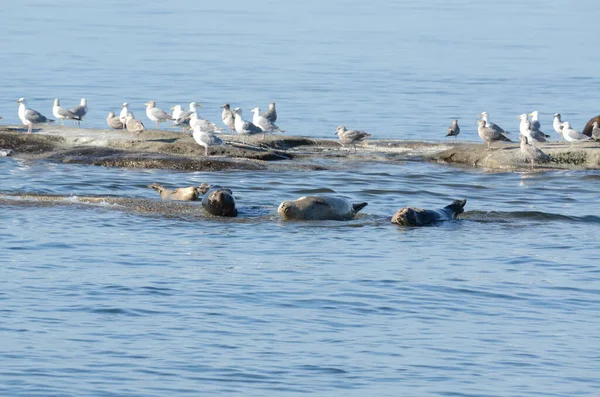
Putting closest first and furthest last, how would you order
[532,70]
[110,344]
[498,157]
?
1. [110,344]
2. [498,157]
3. [532,70]

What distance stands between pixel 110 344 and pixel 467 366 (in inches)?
106

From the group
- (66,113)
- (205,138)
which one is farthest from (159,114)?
(205,138)

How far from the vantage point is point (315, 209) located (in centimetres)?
1510

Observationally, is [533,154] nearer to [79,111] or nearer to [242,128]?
[242,128]

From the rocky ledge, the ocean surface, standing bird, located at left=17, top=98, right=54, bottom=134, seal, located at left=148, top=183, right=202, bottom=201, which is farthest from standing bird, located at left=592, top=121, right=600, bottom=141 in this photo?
standing bird, located at left=17, top=98, right=54, bottom=134

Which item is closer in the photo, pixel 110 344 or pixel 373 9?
pixel 110 344

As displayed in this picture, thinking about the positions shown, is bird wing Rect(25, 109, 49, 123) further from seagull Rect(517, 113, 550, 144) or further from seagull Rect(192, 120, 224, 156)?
seagull Rect(517, 113, 550, 144)

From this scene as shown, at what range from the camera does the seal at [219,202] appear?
14.9 m

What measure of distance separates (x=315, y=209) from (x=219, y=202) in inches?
43.9

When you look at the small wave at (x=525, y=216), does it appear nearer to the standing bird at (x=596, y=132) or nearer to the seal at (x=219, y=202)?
the seal at (x=219, y=202)

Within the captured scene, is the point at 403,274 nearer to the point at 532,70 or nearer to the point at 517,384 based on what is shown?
the point at 517,384

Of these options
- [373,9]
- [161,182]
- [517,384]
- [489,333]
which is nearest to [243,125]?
[161,182]

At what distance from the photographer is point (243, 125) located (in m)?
22.4

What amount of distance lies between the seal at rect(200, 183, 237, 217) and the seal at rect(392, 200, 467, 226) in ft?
6.18
